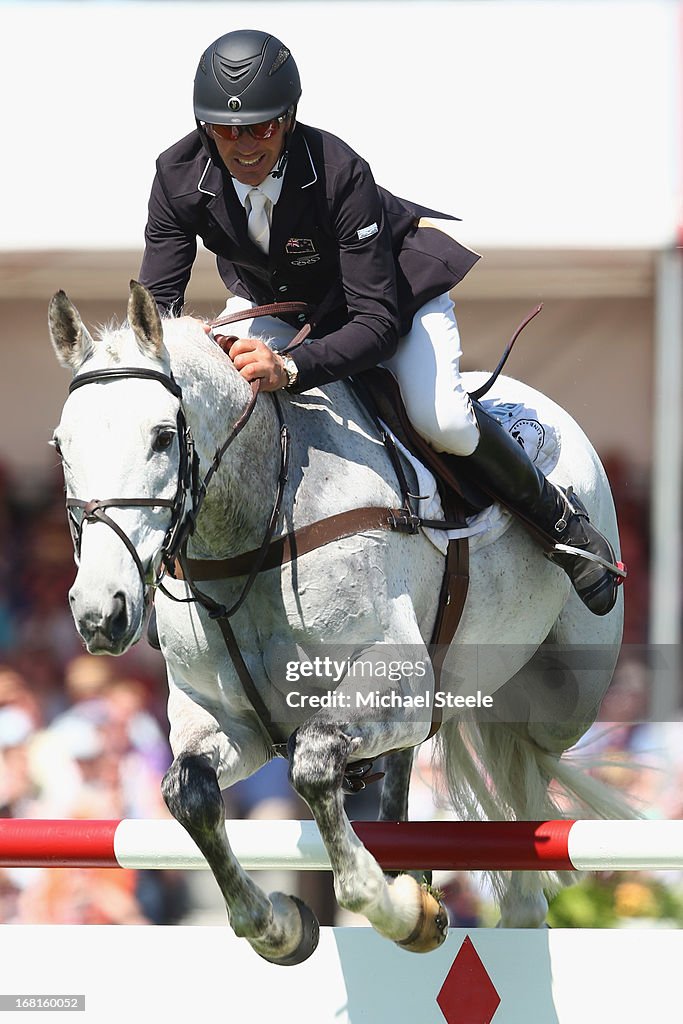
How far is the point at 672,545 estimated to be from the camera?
536 cm

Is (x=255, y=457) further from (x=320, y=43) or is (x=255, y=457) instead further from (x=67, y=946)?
(x=320, y=43)

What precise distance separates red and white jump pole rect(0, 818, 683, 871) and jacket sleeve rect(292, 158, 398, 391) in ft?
3.11

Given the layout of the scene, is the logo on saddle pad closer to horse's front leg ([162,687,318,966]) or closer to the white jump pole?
the white jump pole

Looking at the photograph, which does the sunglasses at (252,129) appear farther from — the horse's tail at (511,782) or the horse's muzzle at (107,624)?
the horse's tail at (511,782)

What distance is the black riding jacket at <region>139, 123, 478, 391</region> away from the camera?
261cm

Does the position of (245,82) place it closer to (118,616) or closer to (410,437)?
(410,437)

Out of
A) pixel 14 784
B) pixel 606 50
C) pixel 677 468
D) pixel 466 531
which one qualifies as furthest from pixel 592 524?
pixel 606 50

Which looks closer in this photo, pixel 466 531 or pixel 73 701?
pixel 466 531

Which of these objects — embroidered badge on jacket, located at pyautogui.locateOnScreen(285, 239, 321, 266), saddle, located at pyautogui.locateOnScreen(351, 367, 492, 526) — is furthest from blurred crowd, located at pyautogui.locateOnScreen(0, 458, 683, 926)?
embroidered badge on jacket, located at pyautogui.locateOnScreen(285, 239, 321, 266)

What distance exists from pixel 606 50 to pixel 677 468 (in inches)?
70.8

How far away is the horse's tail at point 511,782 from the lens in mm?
3717

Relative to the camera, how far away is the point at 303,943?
8.57 ft

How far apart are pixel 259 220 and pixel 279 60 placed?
0.32 metres

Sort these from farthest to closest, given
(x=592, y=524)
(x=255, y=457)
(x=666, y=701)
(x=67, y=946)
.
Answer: (x=666, y=701) < (x=592, y=524) < (x=67, y=946) < (x=255, y=457)
